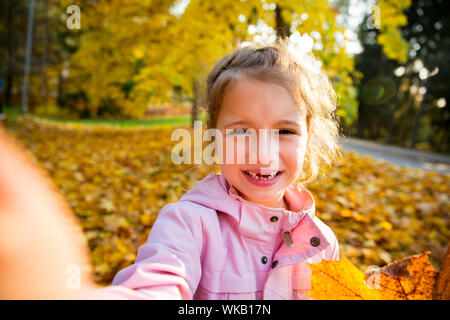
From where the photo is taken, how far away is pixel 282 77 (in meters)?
1.11

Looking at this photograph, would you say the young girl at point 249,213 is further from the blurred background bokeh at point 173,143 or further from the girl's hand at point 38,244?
the girl's hand at point 38,244

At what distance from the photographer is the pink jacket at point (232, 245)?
0.87m

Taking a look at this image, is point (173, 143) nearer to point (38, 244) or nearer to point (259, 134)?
point (38, 244)

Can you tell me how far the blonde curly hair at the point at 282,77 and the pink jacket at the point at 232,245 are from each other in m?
0.36

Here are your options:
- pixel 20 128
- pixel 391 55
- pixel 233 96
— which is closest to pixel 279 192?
pixel 233 96

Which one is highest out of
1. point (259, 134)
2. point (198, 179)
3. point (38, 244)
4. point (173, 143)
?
point (259, 134)

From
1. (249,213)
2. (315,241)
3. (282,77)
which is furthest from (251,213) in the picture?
(282,77)

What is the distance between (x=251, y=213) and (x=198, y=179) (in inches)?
99.1

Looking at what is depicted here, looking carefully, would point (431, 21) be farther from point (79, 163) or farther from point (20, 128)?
point (20, 128)

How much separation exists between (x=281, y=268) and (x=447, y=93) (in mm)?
15329

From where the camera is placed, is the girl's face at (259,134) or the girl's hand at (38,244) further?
the girl's hand at (38,244)

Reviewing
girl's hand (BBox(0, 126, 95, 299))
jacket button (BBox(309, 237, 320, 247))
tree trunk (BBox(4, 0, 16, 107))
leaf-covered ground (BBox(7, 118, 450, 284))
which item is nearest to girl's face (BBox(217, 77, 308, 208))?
jacket button (BBox(309, 237, 320, 247))

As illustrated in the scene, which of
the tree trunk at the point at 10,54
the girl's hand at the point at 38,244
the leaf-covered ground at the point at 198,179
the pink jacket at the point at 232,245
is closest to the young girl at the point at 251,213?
the pink jacket at the point at 232,245

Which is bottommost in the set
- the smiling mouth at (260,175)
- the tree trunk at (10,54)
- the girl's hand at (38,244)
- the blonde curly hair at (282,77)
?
the girl's hand at (38,244)
